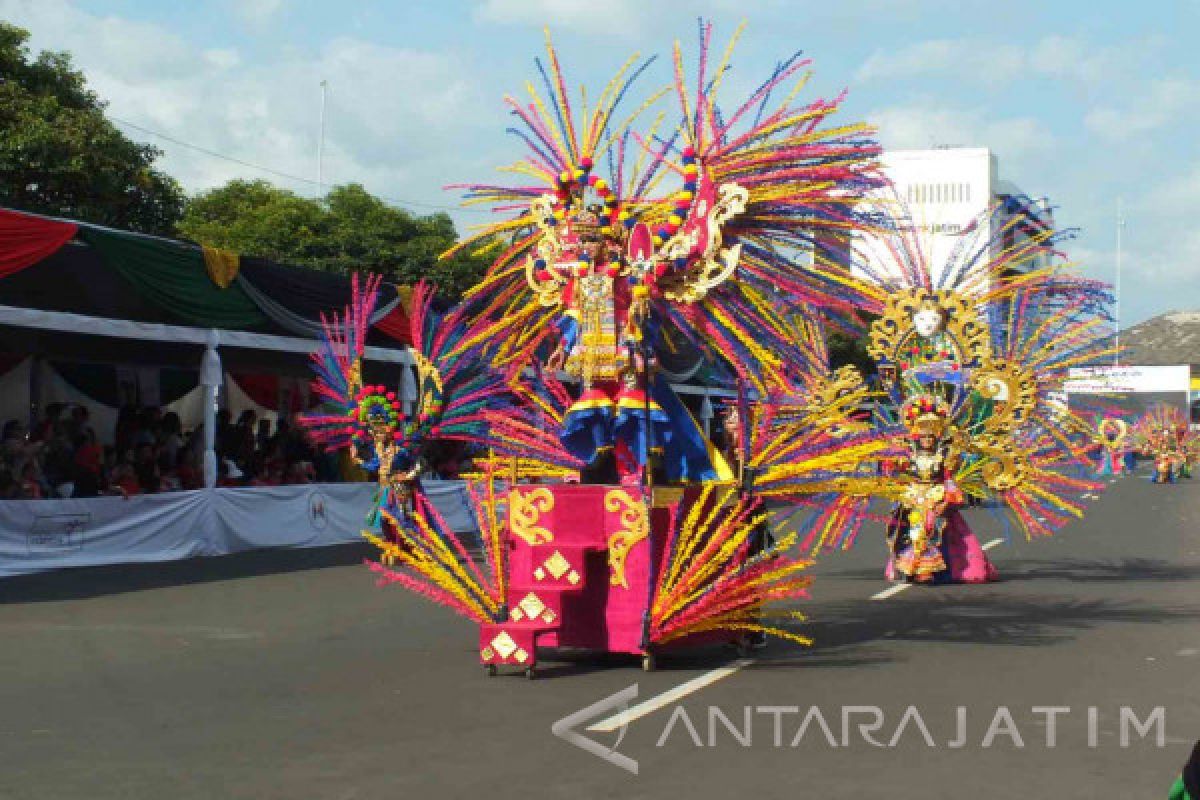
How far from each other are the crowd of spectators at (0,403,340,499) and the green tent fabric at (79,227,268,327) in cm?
195

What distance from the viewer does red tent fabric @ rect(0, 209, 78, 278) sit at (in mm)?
14578

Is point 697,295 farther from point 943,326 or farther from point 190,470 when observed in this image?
point 190,470

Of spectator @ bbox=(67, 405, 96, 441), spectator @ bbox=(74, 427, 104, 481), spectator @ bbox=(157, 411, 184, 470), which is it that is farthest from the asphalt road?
spectator @ bbox=(157, 411, 184, 470)

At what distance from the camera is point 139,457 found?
728 inches

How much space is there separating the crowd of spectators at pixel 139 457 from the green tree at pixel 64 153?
726 centimetres

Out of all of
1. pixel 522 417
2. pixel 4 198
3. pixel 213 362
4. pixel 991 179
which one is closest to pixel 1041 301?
pixel 522 417

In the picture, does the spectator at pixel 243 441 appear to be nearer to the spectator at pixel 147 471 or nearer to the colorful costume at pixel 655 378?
the spectator at pixel 147 471

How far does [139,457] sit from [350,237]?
1876cm

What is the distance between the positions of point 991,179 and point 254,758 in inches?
3929

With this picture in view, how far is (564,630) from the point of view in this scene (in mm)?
9219

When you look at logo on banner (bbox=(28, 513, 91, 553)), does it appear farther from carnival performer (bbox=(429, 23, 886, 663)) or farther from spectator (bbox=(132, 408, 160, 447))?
carnival performer (bbox=(429, 23, 886, 663))

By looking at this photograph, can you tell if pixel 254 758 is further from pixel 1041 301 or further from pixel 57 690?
pixel 1041 301

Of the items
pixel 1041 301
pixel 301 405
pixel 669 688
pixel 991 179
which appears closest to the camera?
pixel 669 688

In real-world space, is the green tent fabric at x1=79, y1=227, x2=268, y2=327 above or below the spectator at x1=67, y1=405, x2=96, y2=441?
above
